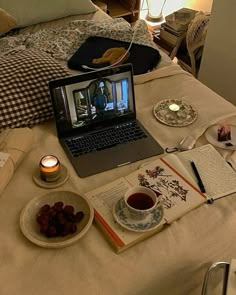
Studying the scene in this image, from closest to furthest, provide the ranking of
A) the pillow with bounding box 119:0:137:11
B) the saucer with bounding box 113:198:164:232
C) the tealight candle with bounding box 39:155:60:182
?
the saucer with bounding box 113:198:164:232 < the tealight candle with bounding box 39:155:60:182 < the pillow with bounding box 119:0:137:11

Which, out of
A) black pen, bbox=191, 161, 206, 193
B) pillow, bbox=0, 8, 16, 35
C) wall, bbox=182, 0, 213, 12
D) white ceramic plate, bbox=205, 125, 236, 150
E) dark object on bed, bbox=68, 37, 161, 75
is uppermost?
pillow, bbox=0, 8, 16, 35

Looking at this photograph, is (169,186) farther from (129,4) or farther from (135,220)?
(129,4)

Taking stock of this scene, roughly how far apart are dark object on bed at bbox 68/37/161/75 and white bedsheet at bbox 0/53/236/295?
665mm

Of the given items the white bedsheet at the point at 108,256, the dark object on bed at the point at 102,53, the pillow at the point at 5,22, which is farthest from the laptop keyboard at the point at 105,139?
the pillow at the point at 5,22

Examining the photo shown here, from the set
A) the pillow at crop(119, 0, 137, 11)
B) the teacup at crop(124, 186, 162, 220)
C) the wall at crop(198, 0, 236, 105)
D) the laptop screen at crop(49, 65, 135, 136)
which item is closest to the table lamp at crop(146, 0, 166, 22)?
the pillow at crop(119, 0, 137, 11)

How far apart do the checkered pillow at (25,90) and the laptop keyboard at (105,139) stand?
0.19 meters

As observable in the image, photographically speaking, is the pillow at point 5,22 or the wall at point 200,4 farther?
the wall at point 200,4

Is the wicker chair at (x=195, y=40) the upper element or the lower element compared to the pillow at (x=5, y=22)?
lower

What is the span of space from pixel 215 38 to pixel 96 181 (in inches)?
57.1

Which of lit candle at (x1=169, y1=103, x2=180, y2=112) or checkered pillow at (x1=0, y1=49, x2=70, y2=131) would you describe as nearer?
checkered pillow at (x1=0, y1=49, x2=70, y2=131)

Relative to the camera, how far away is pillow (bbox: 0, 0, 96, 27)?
2.08 metres

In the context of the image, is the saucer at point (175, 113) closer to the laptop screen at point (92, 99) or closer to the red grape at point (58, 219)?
the laptop screen at point (92, 99)

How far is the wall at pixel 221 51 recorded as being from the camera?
214 centimetres

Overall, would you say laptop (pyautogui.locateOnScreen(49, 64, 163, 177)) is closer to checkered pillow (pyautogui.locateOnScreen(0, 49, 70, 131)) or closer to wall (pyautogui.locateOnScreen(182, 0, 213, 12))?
checkered pillow (pyautogui.locateOnScreen(0, 49, 70, 131))
